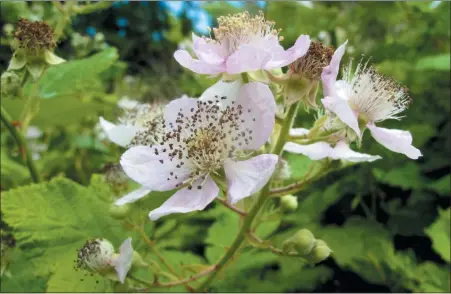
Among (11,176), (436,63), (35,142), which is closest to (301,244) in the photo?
(11,176)

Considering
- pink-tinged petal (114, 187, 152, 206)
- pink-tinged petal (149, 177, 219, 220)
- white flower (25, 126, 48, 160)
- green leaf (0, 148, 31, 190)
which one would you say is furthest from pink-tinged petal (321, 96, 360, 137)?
white flower (25, 126, 48, 160)

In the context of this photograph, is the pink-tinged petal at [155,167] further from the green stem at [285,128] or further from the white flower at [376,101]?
the white flower at [376,101]

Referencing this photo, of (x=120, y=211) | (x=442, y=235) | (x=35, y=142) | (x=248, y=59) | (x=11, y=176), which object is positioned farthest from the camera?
A: (x=35, y=142)

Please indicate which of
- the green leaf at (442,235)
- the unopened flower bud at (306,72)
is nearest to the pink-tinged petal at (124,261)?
the unopened flower bud at (306,72)

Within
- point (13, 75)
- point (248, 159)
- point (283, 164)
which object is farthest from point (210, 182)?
point (13, 75)

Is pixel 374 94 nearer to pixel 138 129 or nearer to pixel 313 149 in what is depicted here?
pixel 313 149

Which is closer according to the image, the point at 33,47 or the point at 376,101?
the point at 376,101

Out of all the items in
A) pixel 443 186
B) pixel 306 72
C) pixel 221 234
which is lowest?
pixel 221 234
